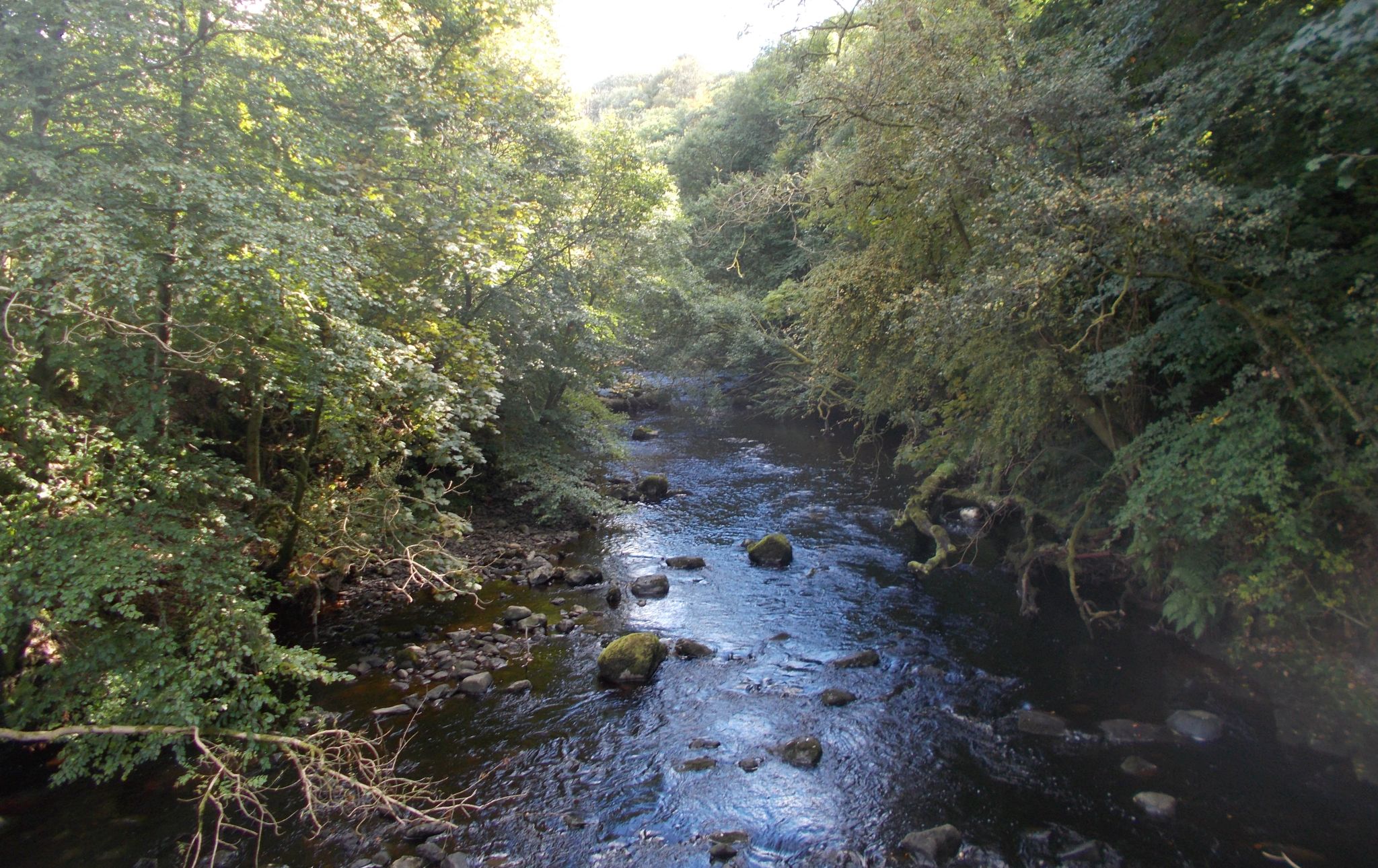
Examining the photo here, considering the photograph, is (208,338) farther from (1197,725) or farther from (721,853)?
(1197,725)

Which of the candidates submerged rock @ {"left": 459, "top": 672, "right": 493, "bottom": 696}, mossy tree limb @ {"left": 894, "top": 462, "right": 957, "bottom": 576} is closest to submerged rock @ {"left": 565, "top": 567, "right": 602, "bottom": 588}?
submerged rock @ {"left": 459, "top": 672, "right": 493, "bottom": 696}

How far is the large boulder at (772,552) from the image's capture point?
12.4 metres

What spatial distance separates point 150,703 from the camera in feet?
17.3

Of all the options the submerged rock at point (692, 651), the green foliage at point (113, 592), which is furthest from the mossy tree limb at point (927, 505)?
the green foliage at point (113, 592)

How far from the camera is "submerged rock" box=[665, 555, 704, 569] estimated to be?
12555mm

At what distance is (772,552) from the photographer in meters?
12.5

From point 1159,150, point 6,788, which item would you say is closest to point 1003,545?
point 1159,150

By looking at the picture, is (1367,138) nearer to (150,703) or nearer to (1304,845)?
(1304,845)

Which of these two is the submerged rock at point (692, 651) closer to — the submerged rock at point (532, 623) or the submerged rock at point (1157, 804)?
the submerged rock at point (532, 623)

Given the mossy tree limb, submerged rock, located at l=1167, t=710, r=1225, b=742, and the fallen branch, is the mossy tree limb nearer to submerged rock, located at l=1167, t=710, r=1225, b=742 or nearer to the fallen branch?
submerged rock, located at l=1167, t=710, r=1225, b=742

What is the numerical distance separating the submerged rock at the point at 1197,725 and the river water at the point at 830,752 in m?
0.20

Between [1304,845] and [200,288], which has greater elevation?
[200,288]

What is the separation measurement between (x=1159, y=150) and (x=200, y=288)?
29.1ft

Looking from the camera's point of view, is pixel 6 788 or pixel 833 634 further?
pixel 833 634
